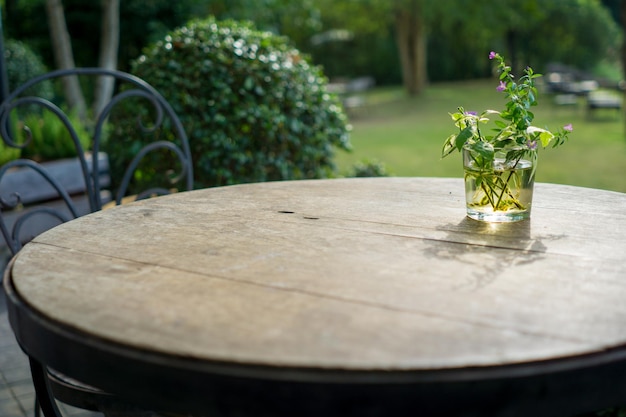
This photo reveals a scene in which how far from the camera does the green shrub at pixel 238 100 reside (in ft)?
11.7

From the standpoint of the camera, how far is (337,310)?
1062 mm

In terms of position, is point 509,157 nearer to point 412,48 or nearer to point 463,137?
point 463,137

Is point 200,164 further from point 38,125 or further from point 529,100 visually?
point 529,100

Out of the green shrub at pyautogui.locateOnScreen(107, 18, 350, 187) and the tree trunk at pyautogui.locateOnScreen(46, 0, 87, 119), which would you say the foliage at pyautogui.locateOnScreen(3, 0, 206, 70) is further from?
the green shrub at pyautogui.locateOnScreen(107, 18, 350, 187)

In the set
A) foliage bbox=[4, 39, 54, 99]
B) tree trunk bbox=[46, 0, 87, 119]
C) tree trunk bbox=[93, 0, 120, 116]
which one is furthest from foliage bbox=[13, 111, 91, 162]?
tree trunk bbox=[93, 0, 120, 116]

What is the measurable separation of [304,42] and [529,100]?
62.6 ft

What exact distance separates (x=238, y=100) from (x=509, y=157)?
2.27m

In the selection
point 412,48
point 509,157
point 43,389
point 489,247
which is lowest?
point 412,48

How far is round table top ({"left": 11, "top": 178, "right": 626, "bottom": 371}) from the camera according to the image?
0.94m

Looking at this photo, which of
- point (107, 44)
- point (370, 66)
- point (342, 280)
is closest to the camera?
point (342, 280)

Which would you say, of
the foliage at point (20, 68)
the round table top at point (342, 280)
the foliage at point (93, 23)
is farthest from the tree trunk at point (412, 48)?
the round table top at point (342, 280)

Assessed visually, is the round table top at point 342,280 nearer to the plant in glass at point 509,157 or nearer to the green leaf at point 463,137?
the plant in glass at point 509,157

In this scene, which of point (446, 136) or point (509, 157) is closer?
point (509, 157)

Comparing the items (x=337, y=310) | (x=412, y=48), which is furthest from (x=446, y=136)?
(x=337, y=310)
